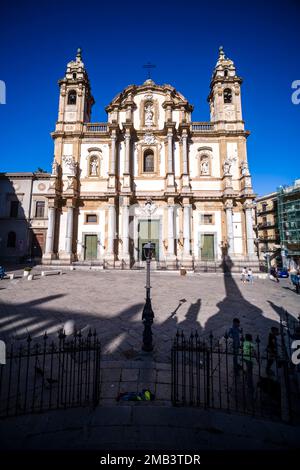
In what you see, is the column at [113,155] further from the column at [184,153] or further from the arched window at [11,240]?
the arched window at [11,240]

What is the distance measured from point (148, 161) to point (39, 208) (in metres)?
16.2

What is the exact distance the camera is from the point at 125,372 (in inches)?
161

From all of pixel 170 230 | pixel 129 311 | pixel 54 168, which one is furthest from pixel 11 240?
pixel 129 311

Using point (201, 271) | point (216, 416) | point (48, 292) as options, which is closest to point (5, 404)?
point (216, 416)

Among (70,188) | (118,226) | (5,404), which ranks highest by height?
(70,188)

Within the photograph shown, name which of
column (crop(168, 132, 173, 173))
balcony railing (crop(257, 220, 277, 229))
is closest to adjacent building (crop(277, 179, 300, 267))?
balcony railing (crop(257, 220, 277, 229))

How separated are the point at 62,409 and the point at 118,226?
19.6 metres

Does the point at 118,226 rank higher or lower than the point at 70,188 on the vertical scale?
lower

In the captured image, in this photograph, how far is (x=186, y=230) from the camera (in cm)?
2128

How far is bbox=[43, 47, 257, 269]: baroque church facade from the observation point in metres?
21.4

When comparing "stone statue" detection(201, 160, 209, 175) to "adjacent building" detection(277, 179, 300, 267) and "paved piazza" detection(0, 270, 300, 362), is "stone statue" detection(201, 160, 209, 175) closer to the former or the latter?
"paved piazza" detection(0, 270, 300, 362)

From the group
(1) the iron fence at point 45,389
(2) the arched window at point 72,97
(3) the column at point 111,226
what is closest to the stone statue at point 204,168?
(3) the column at point 111,226
